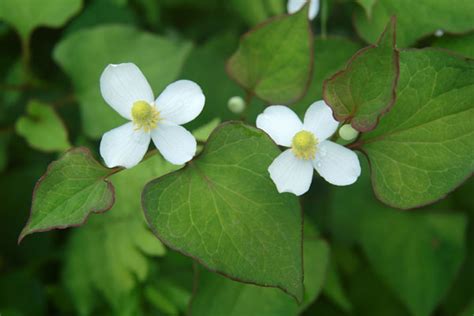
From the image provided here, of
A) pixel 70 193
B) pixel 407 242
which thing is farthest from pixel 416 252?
pixel 70 193

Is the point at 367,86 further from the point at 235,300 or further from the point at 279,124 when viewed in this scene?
the point at 235,300

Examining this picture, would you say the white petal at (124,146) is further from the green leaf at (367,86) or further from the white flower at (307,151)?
the green leaf at (367,86)

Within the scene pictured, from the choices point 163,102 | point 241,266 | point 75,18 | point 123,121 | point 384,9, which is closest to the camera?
point 241,266

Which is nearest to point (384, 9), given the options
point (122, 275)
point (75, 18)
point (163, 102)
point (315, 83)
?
point (315, 83)

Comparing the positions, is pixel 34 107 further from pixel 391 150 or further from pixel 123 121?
pixel 391 150

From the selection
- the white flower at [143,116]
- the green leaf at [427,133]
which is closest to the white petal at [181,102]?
the white flower at [143,116]
